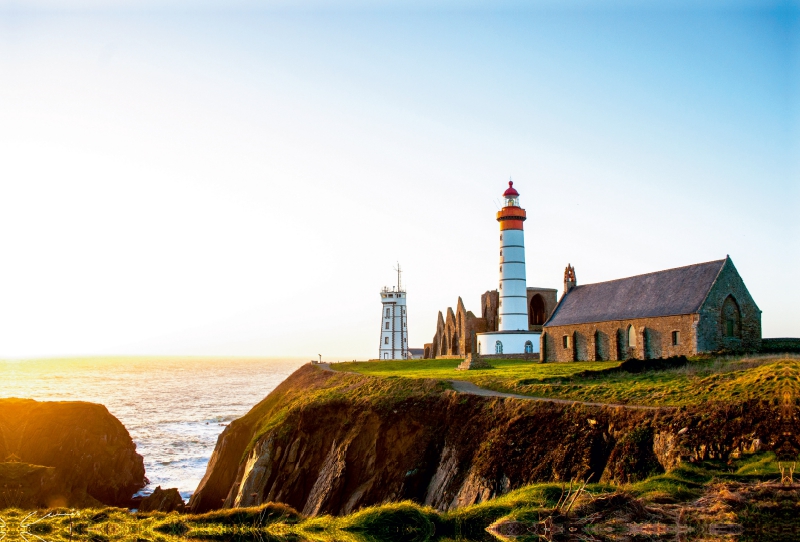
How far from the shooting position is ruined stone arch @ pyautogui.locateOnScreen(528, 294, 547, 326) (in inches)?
2591

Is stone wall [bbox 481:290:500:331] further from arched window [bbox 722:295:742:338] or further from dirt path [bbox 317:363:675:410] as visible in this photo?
dirt path [bbox 317:363:675:410]

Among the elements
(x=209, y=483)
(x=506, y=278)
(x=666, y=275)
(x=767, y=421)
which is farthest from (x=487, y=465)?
(x=506, y=278)

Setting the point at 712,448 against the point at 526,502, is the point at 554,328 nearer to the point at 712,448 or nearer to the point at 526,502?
the point at 712,448

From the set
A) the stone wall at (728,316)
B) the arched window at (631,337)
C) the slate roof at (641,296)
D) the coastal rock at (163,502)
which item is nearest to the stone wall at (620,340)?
the arched window at (631,337)

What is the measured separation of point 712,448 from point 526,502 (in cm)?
658

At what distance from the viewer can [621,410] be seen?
21.2 meters

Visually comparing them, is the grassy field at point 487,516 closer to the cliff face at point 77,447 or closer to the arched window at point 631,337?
the cliff face at point 77,447

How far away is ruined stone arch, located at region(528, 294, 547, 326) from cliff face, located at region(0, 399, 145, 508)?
138 ft

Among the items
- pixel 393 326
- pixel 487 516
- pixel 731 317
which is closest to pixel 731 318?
pixel 731 317

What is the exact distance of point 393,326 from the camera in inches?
3196

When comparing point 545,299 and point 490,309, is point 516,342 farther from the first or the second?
point 490,309

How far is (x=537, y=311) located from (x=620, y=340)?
2287cm

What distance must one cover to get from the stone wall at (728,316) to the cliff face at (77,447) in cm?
3725

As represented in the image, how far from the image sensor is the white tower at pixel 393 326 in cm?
8056
